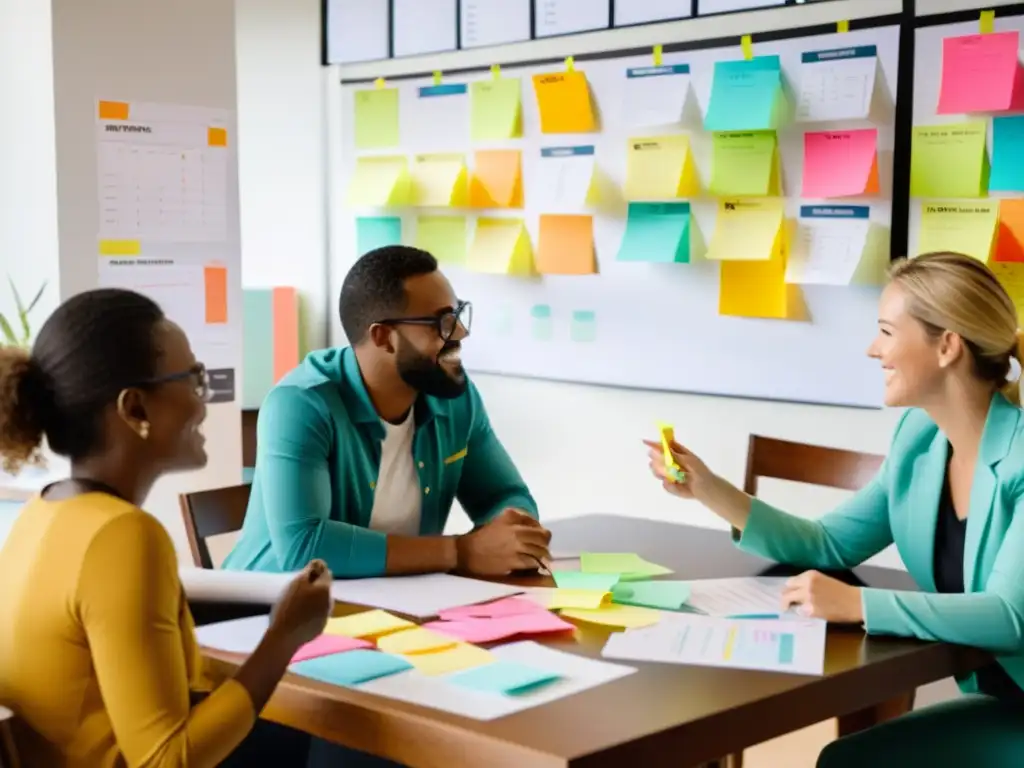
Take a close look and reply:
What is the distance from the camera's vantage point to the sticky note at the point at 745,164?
3203 millimetres

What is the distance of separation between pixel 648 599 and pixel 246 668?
0.70 metres

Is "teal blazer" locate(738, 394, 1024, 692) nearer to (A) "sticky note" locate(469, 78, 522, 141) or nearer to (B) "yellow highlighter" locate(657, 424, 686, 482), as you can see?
(B) "yellow highlighter" locate(657, 424, 686, 482)

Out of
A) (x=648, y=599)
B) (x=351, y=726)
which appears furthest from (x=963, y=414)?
(x=351, y=726)

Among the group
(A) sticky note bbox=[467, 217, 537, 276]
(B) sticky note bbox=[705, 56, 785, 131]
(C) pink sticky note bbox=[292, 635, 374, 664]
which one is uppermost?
(B) sticky note bbox=[705, 56, 785, 131]

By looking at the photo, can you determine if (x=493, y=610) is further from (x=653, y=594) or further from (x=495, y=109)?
(x=495, y=109)

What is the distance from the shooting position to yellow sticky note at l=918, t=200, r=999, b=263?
289cm

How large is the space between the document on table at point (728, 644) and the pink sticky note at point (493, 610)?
0.17 m

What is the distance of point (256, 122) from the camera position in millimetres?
4355

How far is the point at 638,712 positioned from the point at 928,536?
0.83 metres

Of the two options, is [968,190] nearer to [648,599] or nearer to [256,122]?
[648,599]

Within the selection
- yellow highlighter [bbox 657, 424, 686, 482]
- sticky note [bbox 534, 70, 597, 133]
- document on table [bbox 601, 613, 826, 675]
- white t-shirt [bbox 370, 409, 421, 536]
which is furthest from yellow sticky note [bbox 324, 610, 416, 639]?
sticky note [bbox 534, 70, 597, 133]

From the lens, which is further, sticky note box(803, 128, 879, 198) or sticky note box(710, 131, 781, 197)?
sticky note box(710, 131, 781, 197)

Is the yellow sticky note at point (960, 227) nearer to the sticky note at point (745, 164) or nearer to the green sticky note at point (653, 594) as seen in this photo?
the sticky note at point (745, 164)

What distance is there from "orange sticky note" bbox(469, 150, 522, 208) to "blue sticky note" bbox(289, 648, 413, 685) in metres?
2.31
